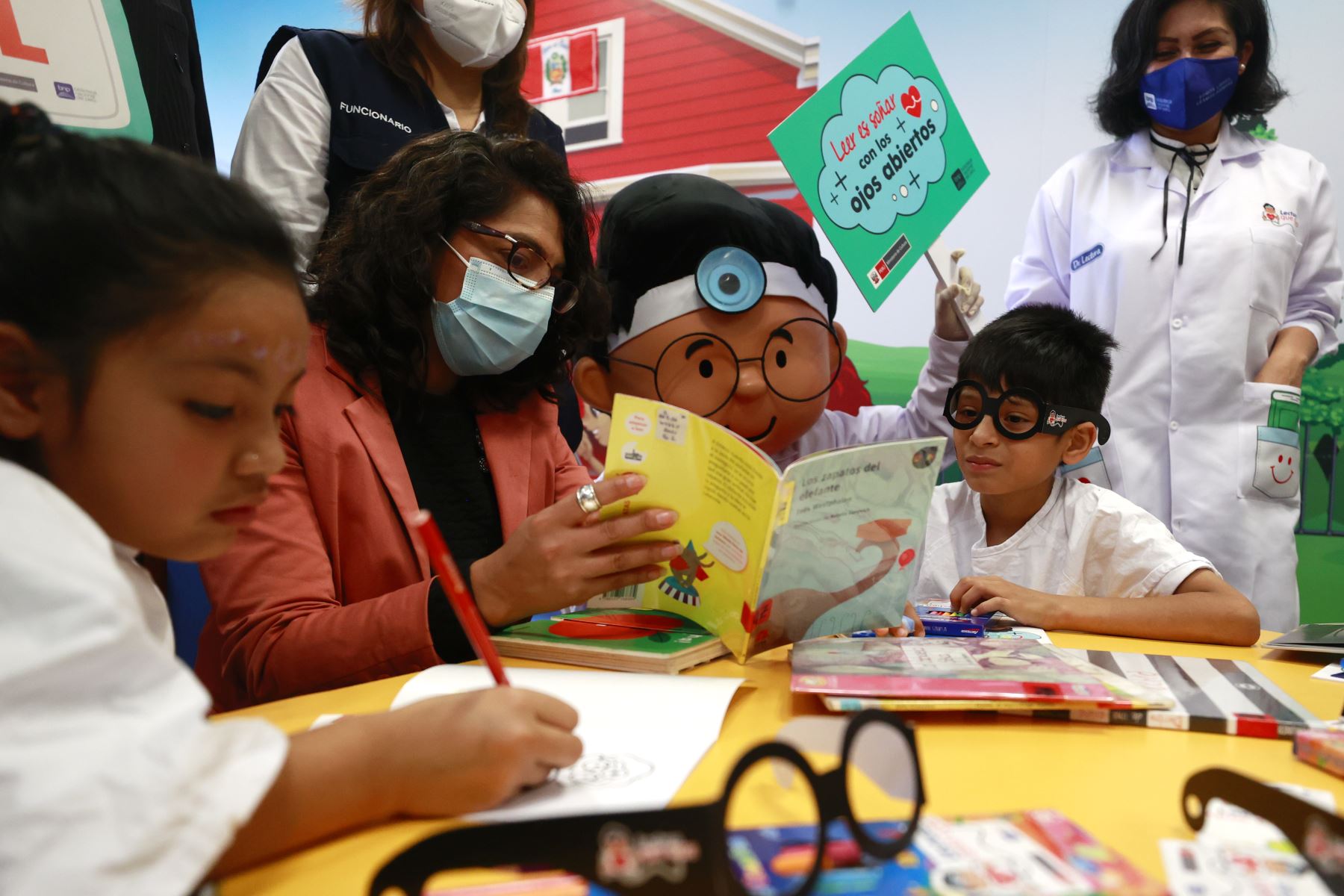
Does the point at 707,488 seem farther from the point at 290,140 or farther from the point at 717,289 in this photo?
the point at 290,140

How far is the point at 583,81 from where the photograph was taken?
4.23 m

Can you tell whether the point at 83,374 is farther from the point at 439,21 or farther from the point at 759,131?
the point at 759,131

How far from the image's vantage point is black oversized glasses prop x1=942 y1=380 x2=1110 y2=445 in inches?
68.3

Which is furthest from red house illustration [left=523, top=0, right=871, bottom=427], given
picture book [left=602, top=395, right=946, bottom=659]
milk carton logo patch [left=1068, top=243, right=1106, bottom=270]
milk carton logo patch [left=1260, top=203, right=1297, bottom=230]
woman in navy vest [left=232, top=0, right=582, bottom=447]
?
picture book [left=602, top=395, right=946, bottom=659]

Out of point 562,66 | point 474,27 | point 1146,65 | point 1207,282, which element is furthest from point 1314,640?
point 562,66

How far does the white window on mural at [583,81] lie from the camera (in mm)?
4172

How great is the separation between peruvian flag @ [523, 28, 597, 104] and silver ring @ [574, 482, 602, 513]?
3527mm

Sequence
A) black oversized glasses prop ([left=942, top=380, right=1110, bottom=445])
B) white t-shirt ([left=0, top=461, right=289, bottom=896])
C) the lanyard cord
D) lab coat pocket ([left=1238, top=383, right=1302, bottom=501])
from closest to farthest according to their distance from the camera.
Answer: white t-shirt ([left=0, top=461, right=289, bottom=896])
black oversized glasses prop ([left=942, top=380, right=1110, bottom=445])
lab coat pocket ([left=1238, top=383, right=1302, bottom=501])
the lanyard cord

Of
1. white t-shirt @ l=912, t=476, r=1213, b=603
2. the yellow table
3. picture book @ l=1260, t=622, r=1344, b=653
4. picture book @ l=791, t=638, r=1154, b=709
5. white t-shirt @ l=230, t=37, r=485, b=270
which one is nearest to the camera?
the yellow table

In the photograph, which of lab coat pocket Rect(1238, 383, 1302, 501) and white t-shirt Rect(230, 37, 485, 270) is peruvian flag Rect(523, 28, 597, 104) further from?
lab coat pocket Rect(1238, 383, 1302, 501)

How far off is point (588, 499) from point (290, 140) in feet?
3.93

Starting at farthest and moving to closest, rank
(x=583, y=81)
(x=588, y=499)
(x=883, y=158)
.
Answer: (x=583, y=81) < (x=883, y=158) < (x=588, y=499)

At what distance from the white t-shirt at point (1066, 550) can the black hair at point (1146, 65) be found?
117 centimetres

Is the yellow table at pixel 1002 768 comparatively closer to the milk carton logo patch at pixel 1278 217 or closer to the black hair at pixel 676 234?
the black hair at pixel 676 234
